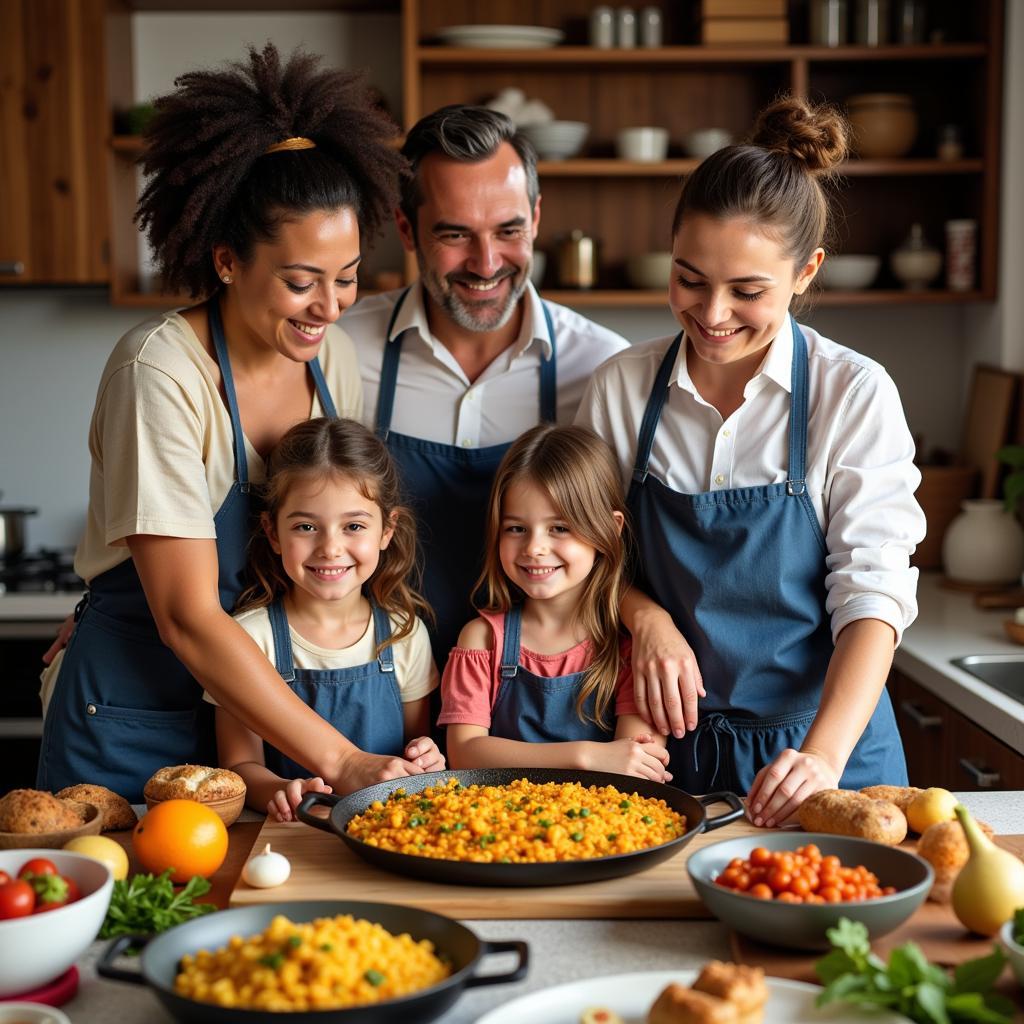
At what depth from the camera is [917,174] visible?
388 cm

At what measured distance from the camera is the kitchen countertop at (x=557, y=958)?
3.99 ft

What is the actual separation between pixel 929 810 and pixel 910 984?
0.46m

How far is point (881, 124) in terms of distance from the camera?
12.2ft

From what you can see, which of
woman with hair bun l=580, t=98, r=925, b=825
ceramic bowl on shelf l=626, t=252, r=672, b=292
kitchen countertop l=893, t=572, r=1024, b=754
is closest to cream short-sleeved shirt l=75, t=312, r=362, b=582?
woman with hair bun l=580, t=98, r=925, b=825

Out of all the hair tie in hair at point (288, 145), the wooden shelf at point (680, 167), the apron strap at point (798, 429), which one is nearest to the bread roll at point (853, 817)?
the apron strap at point (798, 429)

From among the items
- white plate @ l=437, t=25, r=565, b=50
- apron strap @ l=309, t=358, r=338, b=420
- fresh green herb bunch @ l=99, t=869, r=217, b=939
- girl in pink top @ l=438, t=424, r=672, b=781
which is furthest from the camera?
white plate @ l=437, t=25, r=565, b=50

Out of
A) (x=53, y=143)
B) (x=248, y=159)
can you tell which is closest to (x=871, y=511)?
(x=248, y=159)

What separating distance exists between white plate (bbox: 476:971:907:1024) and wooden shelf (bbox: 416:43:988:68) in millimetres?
3018

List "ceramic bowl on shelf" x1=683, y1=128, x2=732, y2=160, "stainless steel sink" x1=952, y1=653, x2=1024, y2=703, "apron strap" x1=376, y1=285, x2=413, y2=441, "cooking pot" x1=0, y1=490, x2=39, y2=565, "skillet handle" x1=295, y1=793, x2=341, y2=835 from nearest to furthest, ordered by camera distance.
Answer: "skillet handle" x1=295, y1=793, x2=341, y2=835 → "apron strap" x1=376, y1=285, x2=413, y2=441 → "stainless steel sink" x1=952, y1=653, x2=1024, y2=703 → "ceramic bowl on shelf" x1=683, y1=128, x2=732, y2=160 → "cooking pot" x1=0, y1=490, x2=39, y2=565

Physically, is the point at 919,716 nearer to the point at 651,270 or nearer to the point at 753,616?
the point at 753,616

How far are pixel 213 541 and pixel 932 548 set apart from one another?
2.58 meters

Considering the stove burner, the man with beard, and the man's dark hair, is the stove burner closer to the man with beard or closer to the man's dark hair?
the man with beard

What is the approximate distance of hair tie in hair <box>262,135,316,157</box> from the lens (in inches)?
78.2

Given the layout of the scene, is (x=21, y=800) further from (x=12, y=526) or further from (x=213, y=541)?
(x=12, y=526)
